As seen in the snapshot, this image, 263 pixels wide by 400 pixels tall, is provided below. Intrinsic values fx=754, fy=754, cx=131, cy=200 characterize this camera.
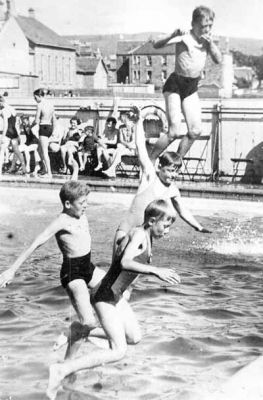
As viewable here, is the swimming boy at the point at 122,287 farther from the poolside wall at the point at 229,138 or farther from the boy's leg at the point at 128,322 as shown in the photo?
the poolside wall at the point at 229,138

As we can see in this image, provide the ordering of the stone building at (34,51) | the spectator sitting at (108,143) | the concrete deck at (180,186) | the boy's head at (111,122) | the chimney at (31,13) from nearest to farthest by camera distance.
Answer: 1. the concrete deck at (180,186)
2. the spectator sitting at (108,143)
3. the boy's head at (111,122)
4. the chimney at (31,13)
5. the stone building at (34,51)

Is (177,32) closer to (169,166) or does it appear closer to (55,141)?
(169,166)

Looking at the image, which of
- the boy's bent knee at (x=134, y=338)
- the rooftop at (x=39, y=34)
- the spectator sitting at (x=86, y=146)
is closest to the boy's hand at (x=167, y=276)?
the boy's bent knee at (x=134, y=338)

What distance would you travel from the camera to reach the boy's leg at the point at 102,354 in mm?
5055

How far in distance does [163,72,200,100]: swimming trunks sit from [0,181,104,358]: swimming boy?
4.06 meters

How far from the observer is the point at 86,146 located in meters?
16.5

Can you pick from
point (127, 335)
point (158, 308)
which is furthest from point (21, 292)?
point (127, 335)

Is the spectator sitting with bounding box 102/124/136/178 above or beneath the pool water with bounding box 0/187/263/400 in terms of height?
above

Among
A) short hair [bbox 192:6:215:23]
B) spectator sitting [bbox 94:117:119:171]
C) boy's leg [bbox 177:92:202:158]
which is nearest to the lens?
short hair [bbox 192:6:215:23]

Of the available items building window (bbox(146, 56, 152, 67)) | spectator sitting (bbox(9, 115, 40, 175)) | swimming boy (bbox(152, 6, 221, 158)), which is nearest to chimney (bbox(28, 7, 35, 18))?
building window (bbox(146, 56, 152, 67))

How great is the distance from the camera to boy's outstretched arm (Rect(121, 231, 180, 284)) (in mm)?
4922

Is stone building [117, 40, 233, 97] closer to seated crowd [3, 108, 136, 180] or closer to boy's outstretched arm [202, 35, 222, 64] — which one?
seated crowd [3, 108, 136, 180]

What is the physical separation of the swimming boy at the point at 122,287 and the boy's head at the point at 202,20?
4080 millimetres

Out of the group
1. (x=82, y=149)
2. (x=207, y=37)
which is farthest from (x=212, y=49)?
(x=82, y=149)
